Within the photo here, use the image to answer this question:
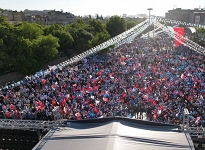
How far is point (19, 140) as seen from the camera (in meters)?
10.9

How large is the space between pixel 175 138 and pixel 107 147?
2.73m

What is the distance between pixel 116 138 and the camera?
767cm

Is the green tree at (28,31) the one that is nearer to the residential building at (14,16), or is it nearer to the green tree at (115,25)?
the green tree at (115,25)

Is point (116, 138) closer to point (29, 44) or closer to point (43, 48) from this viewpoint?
point (29, 44)

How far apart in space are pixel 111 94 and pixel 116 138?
26.2 feet

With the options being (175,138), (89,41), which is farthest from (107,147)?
(89,41)

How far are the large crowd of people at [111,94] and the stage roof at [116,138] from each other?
3584mm

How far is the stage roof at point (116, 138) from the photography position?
24.7ft

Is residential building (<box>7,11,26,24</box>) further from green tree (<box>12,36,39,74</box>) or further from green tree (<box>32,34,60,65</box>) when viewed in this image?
green tree (<box>12,36,39,74</box>)

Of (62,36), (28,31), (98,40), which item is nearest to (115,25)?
(98,40)

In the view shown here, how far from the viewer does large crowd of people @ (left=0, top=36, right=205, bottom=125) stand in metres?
13.0

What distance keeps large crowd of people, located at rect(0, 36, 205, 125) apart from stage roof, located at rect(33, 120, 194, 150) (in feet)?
11.8

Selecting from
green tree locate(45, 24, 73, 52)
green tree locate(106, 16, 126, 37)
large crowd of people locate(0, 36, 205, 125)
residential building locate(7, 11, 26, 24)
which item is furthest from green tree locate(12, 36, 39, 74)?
residential building locate(7, 11, 26, 24)

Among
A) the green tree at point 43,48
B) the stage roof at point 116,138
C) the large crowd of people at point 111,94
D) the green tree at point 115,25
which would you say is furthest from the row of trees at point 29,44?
the stage roof at point 116,138
